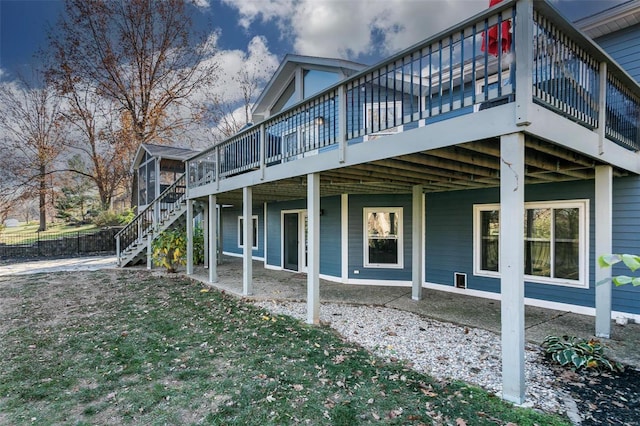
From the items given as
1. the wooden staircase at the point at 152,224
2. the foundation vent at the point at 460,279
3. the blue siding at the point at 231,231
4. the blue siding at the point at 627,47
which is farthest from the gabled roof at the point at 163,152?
the blue siding at the point at 627,47

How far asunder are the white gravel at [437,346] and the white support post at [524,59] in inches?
107

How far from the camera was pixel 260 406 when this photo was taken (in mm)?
3156

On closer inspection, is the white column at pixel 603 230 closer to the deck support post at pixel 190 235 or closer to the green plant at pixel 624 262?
the green plant at pixel 624 262

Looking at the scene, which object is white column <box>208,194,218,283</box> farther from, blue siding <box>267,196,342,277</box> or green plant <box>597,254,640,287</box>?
green plant <box>597,254,640,287</box>

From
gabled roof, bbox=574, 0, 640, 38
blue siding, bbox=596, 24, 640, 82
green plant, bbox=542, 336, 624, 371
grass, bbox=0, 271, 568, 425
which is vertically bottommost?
grass, bbox=0, 271, 568, 425

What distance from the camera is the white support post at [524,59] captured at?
2812 millimetres

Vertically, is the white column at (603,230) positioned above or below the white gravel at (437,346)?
above

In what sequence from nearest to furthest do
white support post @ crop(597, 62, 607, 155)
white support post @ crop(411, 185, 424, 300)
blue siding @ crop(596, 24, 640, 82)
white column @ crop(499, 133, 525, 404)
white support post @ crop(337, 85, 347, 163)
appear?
1. white column @ crop(499, 133, 525, 404)
2. white support post @ crop(597, 62, 607, 155)
3. white support post @ crop(337, 85, 347, 163)
4. blue siding @ crop(596, 24, 640, 82)
5. white support post @ crop(411, 185, 424, 300)

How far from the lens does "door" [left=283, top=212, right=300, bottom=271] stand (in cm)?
1088

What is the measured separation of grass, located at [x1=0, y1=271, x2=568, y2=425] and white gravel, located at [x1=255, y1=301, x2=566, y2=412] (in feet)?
0.87

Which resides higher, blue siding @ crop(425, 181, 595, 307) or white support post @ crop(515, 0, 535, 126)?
white support post @ crop(515, 0, 535, 126)

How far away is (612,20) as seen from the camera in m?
5.72

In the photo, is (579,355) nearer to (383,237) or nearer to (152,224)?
(383,237)

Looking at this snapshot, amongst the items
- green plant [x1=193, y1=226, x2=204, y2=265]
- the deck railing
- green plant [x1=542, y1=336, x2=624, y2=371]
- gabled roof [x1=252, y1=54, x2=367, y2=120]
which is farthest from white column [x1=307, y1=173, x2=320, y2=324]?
green plant [x1=193, y1=226, x2=204, y2=265]
